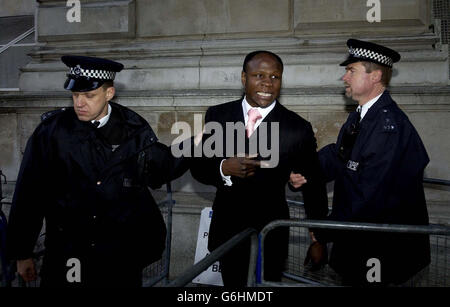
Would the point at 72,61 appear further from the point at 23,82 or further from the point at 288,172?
the point at 23,82

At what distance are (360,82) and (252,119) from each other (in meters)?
0.97

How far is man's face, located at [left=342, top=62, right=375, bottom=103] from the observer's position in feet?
10.8

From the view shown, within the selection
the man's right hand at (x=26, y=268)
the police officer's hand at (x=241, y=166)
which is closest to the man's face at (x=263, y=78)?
the police officer's hand at (x=241, y=166)

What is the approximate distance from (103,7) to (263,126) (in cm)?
449

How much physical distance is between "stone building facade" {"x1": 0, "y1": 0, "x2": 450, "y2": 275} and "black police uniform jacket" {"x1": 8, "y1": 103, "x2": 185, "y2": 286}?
2854mm

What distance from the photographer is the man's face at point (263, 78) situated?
297cm

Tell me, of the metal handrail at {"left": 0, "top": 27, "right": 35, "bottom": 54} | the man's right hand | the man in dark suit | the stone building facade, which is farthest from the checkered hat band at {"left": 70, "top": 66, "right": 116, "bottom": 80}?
the metal handrail at {"left": 0, "top": 27, "right": 35, "bottom": 54}

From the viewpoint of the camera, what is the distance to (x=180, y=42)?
6145 millimetres

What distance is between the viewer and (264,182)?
3.04m

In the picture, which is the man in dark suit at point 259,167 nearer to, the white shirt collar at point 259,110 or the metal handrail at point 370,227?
the white shirt collar at point 259,110

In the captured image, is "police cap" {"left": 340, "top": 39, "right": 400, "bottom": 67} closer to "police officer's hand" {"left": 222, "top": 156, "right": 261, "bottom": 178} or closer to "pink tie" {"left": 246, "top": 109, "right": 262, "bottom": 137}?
"pink tie" {"left": 246, "top": 109, "right": 262, "bottom": 137}

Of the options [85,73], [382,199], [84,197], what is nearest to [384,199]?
[382,199]

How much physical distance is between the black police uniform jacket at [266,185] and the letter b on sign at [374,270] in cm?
46

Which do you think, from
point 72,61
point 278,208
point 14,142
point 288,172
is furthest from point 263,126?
point 14,142
